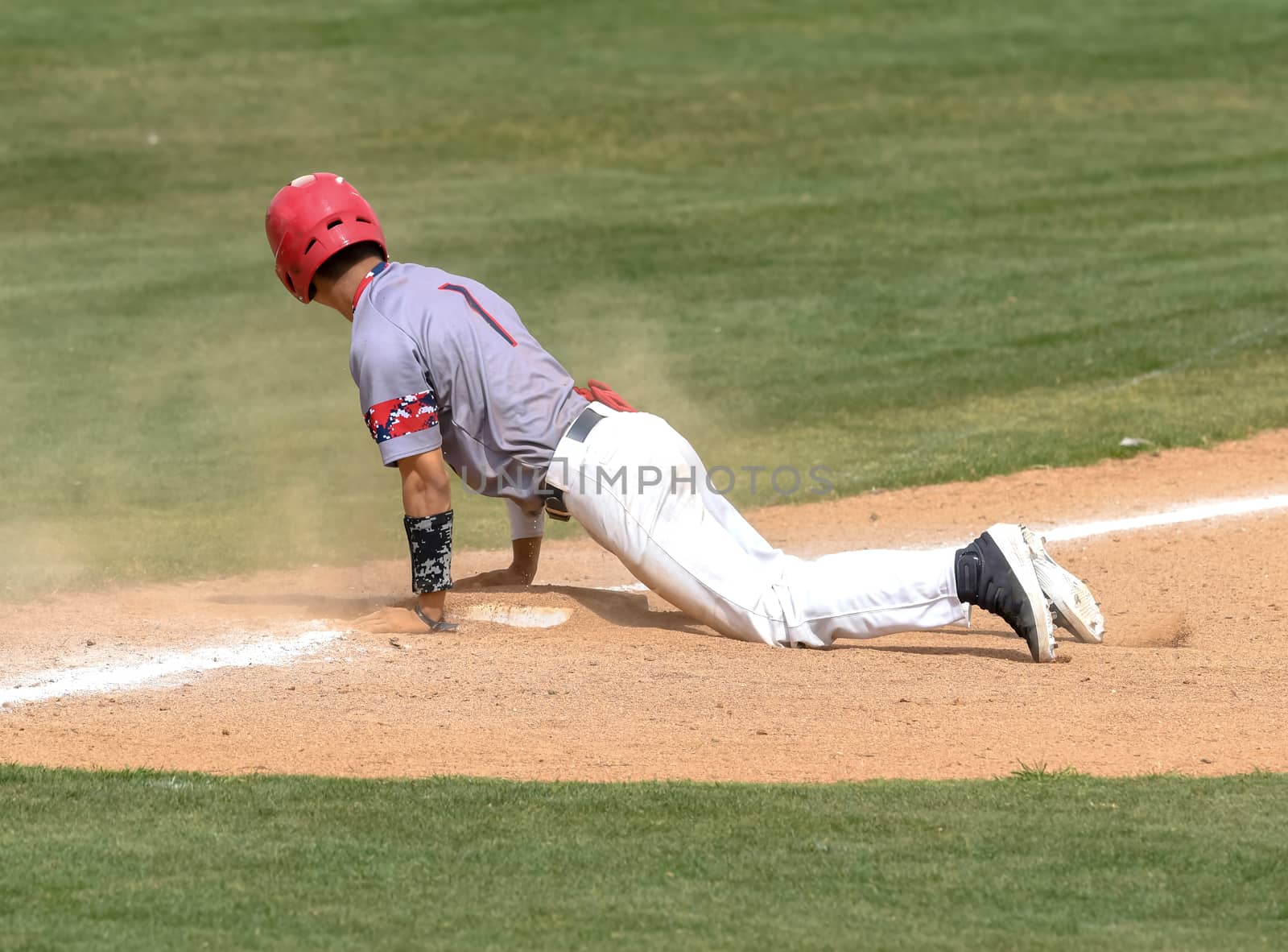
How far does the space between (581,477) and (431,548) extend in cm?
63

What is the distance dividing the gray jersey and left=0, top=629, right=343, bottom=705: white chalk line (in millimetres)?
891

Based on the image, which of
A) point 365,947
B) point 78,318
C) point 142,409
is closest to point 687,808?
point 365,947

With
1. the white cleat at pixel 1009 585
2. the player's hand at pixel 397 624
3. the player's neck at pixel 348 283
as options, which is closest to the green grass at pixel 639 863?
the white cleat at pixel 1009 585

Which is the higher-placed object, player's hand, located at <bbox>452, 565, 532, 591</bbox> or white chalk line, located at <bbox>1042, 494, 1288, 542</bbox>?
player's hand, located at <bbox>452, 565, 532, 591</bbox>

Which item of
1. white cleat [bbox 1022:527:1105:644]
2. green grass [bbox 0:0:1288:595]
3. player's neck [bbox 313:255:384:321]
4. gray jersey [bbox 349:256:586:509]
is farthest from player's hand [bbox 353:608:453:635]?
white cleat [bbox 1022:527:1105:644]

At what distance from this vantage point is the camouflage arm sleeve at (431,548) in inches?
249

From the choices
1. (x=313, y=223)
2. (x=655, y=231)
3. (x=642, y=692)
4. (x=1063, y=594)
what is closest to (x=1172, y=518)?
(x=1063, y=594)

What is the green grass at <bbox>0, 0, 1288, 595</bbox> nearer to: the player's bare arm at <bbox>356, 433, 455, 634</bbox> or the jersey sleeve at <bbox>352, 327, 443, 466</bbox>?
the player's bare arm at <bbox>356, 433, 455, 634</bbox>

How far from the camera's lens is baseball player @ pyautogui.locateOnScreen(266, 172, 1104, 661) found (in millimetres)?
6172

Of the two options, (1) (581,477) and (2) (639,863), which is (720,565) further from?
(2) (639,863)

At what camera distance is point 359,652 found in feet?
21.0

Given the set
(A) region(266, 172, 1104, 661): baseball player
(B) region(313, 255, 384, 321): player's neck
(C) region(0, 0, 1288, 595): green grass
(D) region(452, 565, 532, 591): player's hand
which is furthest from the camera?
(C) region(0, 0, 1288, 595): green grass

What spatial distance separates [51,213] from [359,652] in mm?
12954

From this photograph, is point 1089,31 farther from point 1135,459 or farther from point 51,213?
point 1135,459
